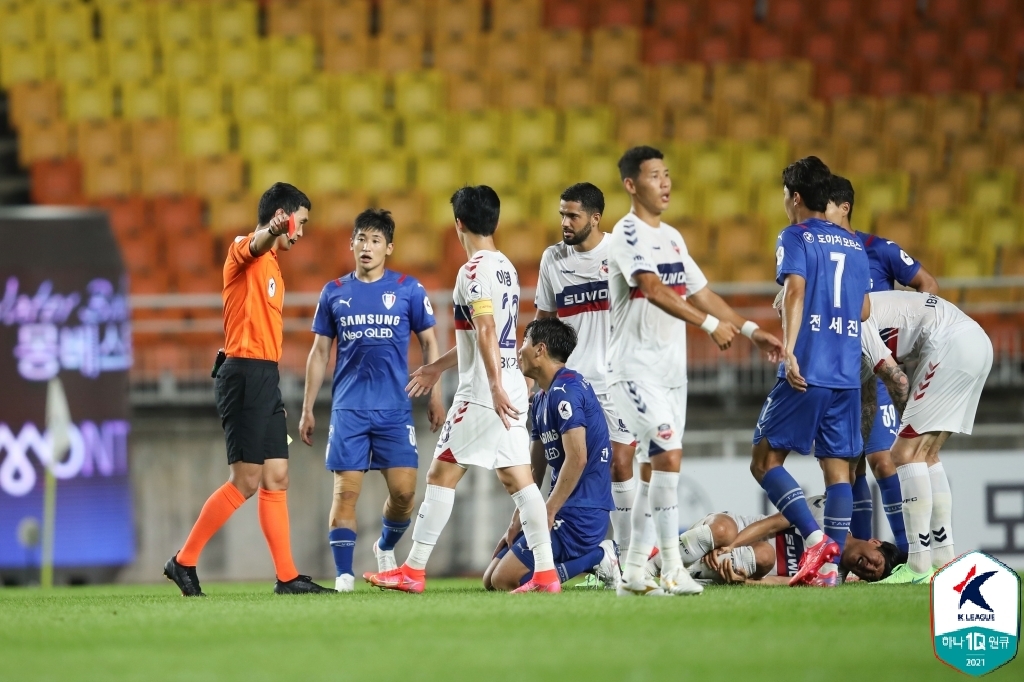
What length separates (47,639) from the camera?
15.9 ft

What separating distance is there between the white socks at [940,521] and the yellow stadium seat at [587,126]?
8263 millimetres

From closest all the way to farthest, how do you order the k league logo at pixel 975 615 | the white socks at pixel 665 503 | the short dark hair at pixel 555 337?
the k league logo at pixel 975 615 → the white socks at pixel 665 503 → the short dark hair at pixel 555 337

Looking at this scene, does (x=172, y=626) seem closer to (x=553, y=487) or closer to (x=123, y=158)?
(x=553, y=487)

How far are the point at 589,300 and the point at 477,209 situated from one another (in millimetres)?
1261

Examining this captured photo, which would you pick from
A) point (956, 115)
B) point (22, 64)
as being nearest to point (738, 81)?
point (956, 115)

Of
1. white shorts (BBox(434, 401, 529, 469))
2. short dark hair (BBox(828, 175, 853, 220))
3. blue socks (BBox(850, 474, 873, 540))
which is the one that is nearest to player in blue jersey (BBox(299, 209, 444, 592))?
white shorts (BBox(434, 401, 529, 469))

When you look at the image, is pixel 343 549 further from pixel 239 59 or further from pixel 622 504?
pixel 239 59

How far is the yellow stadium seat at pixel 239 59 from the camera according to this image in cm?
1569

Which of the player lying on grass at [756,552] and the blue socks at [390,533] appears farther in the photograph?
the blue socks at [390,533]

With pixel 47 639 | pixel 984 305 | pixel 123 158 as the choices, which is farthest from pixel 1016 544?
pixel 123 158

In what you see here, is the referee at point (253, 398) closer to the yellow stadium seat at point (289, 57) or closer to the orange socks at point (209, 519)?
the orange socks at point (209, 519)

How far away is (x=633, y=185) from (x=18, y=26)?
12.1 m

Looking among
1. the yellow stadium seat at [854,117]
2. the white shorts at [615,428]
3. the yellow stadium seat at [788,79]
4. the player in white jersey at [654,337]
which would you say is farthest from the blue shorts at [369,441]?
the yellow stadium seat at [788,79]

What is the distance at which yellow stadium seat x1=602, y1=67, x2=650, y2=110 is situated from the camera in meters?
15.5
